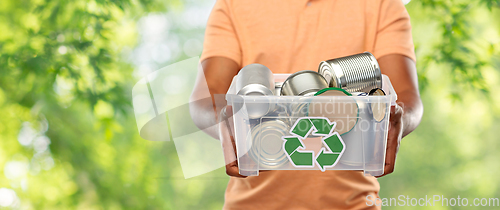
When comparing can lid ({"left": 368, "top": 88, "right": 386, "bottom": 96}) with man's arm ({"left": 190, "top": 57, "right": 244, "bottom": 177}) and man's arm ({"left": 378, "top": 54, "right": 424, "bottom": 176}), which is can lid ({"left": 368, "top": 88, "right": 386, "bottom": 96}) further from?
man's arm ({"left": 190, "top": 57, "right": 244, "bottom": 177})

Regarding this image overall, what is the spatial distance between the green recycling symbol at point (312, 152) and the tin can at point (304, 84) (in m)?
0.06

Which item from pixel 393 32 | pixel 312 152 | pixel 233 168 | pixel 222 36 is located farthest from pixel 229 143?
pixel 393 32

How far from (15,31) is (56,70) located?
452 millimetres

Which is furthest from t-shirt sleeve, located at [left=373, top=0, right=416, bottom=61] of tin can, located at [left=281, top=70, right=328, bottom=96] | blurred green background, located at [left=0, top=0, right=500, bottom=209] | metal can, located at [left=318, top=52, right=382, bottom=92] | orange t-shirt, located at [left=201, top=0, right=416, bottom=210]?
blurred green background, located at [left=0, top=0, right=500, bottom=209]

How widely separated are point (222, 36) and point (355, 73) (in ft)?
1.47

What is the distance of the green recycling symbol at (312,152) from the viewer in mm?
584

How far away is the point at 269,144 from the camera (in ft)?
2.02

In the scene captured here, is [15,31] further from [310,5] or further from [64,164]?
[310,5]

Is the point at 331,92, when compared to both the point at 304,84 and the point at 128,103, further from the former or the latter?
the point at 128,103

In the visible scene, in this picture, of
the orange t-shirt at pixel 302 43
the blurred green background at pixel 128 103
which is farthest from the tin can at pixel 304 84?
the blurred green background at pixel 128 103

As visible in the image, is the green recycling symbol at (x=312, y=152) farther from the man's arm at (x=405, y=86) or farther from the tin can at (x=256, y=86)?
the man's arm at (x=405, y=86)

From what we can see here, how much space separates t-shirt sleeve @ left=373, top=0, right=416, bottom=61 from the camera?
94 centimetres

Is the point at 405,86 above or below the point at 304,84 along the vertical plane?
below

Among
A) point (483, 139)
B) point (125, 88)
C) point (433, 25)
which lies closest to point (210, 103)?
point (125, 88)
